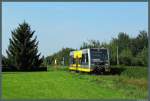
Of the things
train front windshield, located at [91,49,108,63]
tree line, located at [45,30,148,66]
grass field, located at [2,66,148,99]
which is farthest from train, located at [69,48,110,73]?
tree line, located at [45,30,148,66]

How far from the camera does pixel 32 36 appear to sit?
85.3 meters

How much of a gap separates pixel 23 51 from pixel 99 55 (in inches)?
1468

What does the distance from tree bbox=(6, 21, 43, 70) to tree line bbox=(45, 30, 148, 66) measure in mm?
7781

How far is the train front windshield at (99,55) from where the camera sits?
4709cm

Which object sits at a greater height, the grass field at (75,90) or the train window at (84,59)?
the train window at (84,59)

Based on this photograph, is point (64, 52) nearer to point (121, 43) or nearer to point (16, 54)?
point (121, 43)

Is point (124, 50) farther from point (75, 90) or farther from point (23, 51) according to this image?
point (75, 90)

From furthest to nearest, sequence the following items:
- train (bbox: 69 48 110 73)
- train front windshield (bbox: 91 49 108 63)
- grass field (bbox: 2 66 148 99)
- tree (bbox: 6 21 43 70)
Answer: tree (bbox: 6 21 43 70), train front windshield (bbox: 91 49 108 63), train (bbox: 69 48 110 73), grass field (bbox: 2 66 148 99)

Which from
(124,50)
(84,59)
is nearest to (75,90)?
(84,59)

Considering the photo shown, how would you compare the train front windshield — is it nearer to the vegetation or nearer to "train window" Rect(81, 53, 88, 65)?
"train window" Rect(81, 53, 88, 65)

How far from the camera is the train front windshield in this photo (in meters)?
47.1

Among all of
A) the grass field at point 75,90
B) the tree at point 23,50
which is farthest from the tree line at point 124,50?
the grass field at point 75,90

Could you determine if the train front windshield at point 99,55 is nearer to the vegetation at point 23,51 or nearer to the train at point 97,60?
the train at point 97,60

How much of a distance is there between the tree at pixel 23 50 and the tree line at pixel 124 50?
778 centimetres
